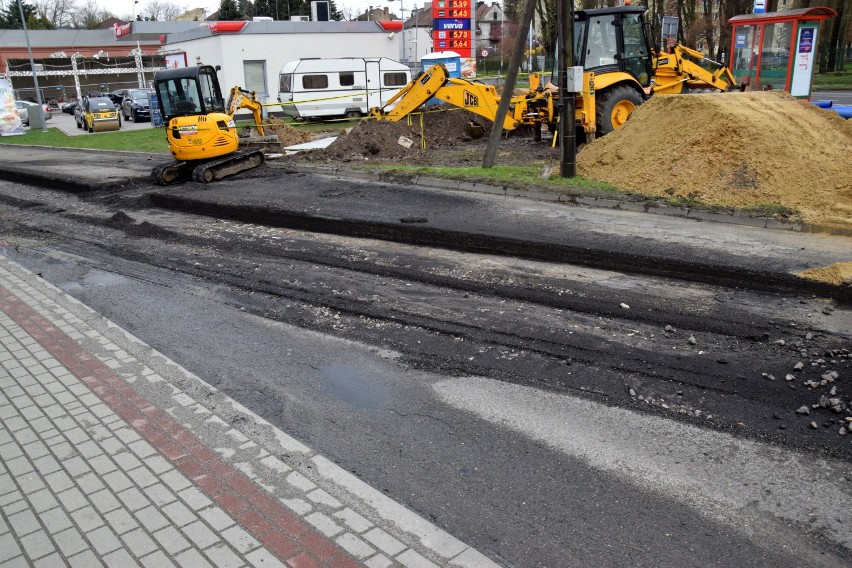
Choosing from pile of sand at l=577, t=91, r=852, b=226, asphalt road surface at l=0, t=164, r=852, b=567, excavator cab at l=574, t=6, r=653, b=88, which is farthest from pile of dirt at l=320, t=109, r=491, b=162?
asphalt road surface at l=0, t=164, r=852, b=567

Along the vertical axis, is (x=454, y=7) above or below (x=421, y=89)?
above

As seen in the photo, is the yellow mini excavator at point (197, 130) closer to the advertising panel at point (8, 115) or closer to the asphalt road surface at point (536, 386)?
the asphalt road surface at point (536, 386)

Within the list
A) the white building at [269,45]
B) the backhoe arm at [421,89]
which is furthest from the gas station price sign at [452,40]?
the backhoe arm at [421,89]

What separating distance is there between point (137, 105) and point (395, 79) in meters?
17.3

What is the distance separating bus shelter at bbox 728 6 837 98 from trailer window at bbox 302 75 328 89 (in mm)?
18603

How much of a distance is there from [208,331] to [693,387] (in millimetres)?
4934

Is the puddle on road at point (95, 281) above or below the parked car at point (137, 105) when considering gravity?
below

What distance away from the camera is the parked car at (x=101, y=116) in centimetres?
3653

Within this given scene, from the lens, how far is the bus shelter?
1909 cm

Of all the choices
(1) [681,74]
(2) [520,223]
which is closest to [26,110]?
(1) [681,74]

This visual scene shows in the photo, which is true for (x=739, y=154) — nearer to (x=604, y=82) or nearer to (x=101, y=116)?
(x=604, y=82)

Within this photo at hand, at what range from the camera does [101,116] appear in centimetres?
3659

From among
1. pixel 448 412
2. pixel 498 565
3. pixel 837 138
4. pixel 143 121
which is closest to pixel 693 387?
pixel 448 412

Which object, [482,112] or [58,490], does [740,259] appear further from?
[482,112]
